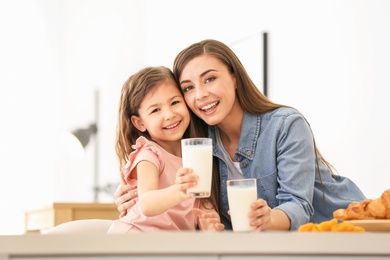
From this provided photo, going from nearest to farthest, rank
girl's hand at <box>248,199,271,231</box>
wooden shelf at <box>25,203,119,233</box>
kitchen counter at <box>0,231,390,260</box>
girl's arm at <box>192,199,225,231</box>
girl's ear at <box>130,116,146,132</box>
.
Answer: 1. kitchen counter at <box>0,231,390,260</box>
2. girl's hand at <box>248,199,271,231</box>
3. girl's arm at <box>192,199,225,231</box>
4. girl's ear at <box>130,116,146,132</box>
5. wooden shelf at <box>25,203,119,233</box>

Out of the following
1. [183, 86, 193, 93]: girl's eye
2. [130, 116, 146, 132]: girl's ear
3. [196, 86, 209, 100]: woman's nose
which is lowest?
[130, 116, 146, 132]: girl's ear

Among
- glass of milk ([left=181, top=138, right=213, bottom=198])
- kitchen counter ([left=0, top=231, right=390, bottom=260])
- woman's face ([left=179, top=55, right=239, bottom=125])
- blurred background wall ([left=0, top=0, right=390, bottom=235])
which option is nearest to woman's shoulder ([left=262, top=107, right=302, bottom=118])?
woman's face ([left=179, top=55, right=239, bottom=125])

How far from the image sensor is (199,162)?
72.9 inches

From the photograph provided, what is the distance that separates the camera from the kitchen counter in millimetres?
1182

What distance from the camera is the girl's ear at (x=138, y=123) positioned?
2.49 meters

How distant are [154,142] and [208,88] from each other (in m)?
0.26

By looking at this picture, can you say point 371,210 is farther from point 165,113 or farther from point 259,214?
point 165,113

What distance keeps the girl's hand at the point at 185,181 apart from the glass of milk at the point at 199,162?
0.01 meters

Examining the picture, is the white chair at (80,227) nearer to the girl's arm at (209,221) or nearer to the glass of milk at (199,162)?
the girl's arm at (209,221)

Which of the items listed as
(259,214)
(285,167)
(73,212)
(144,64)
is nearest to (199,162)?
(259,214)

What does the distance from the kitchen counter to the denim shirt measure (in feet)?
3.33

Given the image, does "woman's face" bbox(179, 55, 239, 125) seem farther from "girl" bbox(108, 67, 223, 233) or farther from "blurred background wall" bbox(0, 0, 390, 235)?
"blurred background wall" bbox(0, 0, 390, 235)

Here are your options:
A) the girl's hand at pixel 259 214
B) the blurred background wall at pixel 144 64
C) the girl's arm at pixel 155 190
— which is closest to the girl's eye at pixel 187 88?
the girl's arm at pixel 155 190

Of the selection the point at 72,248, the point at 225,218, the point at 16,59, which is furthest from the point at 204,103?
the point at 16,59
